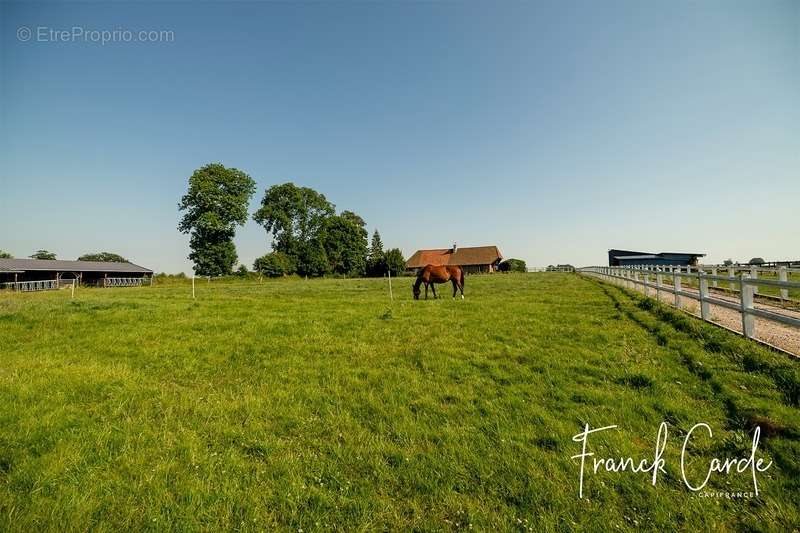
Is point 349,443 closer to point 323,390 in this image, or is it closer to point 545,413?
point 323,390

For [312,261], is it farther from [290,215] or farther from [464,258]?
[464,258]

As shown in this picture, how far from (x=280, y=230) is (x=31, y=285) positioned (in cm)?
3729

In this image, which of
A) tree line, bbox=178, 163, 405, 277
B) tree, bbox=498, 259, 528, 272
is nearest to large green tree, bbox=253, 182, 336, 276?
tree line, bbox=178, 163, 405, 277

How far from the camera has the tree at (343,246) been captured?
6975 centimetres

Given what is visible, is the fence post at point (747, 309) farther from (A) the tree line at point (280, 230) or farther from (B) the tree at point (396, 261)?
(B) the tree at point (396, 261)

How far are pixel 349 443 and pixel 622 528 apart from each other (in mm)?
2581

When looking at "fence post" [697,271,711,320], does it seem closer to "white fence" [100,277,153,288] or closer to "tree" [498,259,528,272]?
"white fence" [100,277,153,288]

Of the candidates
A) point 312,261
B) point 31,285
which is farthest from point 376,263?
point 31,285

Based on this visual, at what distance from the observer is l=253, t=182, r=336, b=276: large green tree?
6588 centimetres

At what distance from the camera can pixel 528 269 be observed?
89375 millimetres

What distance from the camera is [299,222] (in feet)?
240

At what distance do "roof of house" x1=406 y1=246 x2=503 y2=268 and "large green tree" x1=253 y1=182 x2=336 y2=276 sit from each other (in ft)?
75.9

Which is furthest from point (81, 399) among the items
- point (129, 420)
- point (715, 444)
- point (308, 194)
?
point (308, 194)

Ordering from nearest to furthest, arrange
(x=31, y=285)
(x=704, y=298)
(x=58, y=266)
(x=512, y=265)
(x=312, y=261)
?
(x=704, y=298)
(x=31, y=285)
(x=58, y=266)
(x=312, y=261)
(x=512, y=265)
